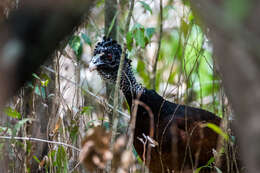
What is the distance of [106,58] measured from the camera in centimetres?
414

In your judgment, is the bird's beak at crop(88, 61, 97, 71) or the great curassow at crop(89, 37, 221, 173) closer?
the great curassow at crop(89, 37, 221, 173)

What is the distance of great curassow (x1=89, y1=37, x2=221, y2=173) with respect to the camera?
3.69 metres

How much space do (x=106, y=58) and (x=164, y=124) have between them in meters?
0.98

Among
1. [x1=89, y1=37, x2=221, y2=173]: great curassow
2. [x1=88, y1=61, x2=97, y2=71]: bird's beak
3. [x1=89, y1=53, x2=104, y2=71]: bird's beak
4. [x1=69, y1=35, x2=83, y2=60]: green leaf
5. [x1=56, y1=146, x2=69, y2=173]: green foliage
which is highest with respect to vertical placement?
[x1=69, y1=35, x2=83, y2=60]: green leaf

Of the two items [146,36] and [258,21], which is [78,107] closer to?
[146,36]

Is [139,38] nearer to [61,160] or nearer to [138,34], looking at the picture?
[138,34]

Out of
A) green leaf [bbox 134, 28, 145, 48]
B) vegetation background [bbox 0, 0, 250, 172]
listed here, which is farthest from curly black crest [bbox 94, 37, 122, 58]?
green leaf [bbox 134, 28, 145, 48]

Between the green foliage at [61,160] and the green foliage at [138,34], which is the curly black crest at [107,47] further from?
the green foliage at [61,160]

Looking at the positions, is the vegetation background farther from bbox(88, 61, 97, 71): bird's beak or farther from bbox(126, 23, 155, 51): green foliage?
bbox(88, 61, 97, 71): bird's beak

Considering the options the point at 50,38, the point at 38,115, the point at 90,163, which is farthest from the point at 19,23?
the point at 38,115

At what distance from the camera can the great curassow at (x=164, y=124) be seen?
3691 millimetres

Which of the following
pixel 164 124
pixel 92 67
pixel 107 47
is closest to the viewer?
pixel 164 124

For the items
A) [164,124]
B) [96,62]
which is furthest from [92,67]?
[164,124]

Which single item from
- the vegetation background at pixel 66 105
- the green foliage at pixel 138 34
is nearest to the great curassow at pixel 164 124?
the vegetation background at pixel 66 105
